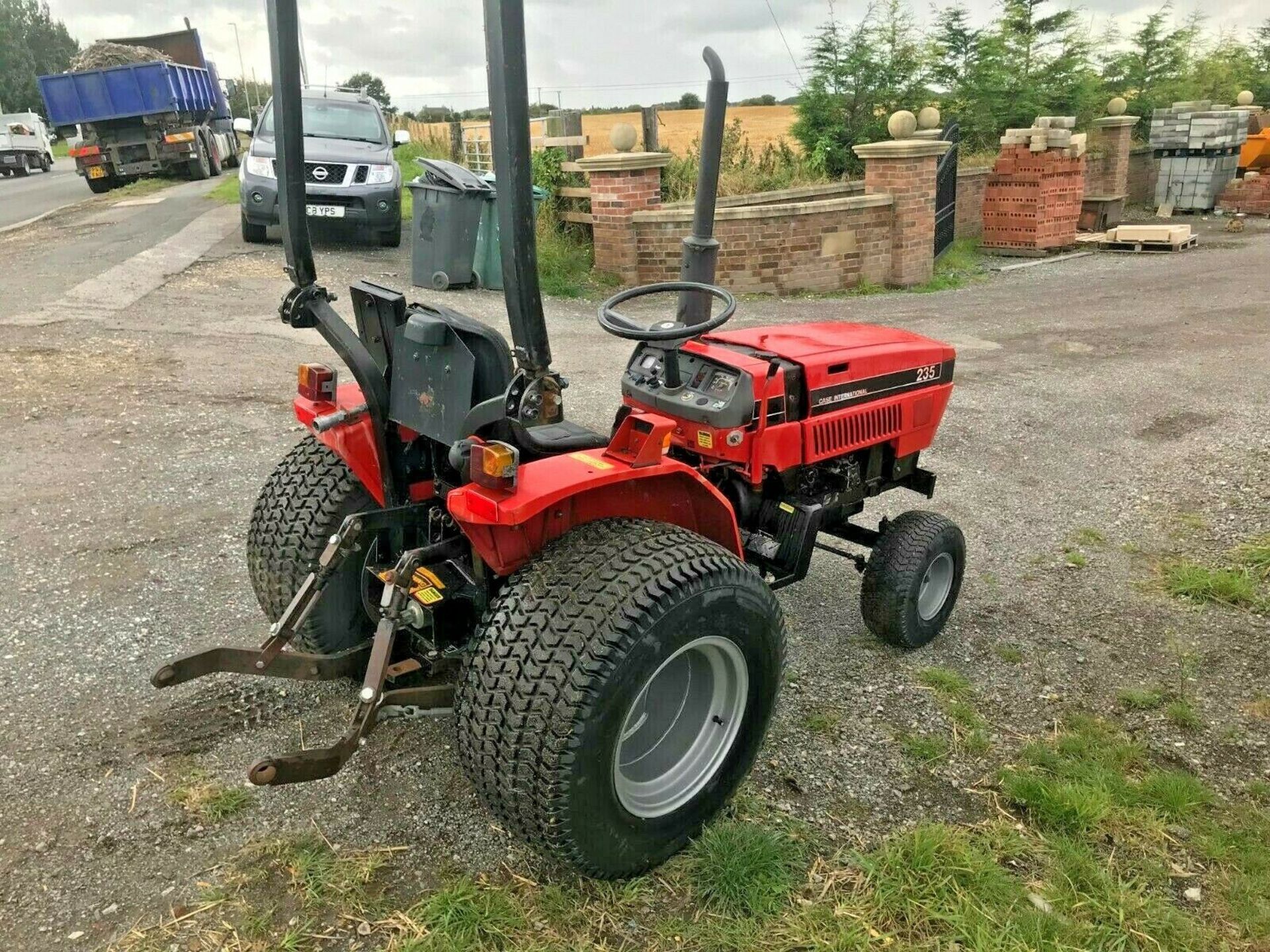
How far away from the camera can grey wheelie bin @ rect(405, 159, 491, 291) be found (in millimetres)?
9422

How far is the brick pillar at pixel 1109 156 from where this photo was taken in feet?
51.8

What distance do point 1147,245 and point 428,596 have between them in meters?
14.1

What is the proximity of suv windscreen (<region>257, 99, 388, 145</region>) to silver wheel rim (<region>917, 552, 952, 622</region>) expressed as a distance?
31.0 feet

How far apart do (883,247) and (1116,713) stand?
8.82 metres

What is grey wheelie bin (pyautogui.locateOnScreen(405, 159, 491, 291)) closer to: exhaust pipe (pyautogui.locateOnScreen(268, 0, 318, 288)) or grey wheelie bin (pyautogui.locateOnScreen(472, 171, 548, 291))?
grey wheelie bin (pyautogui.locateOnScreen(472, 171, 548, 291))

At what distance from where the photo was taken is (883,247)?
1123cm

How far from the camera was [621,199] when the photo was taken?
10492 mm

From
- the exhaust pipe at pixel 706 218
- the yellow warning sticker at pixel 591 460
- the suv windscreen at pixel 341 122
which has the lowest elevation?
the yellow warning sticker at pixel 591 460

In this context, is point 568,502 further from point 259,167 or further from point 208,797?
point 259,167

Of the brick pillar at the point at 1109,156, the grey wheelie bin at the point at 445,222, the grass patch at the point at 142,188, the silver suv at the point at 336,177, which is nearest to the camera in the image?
the grey wheelie bin at the point at 445,222

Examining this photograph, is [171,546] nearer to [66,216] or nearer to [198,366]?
[198,366]

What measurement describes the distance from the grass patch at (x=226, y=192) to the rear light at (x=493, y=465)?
13.9m

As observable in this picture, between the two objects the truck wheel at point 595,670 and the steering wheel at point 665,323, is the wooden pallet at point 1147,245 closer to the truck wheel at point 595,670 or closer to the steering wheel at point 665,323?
the steering wheel at point 665,323

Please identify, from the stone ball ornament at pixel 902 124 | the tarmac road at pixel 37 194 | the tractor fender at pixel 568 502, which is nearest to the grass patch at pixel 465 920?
the tractor fender at pixel 568 502
